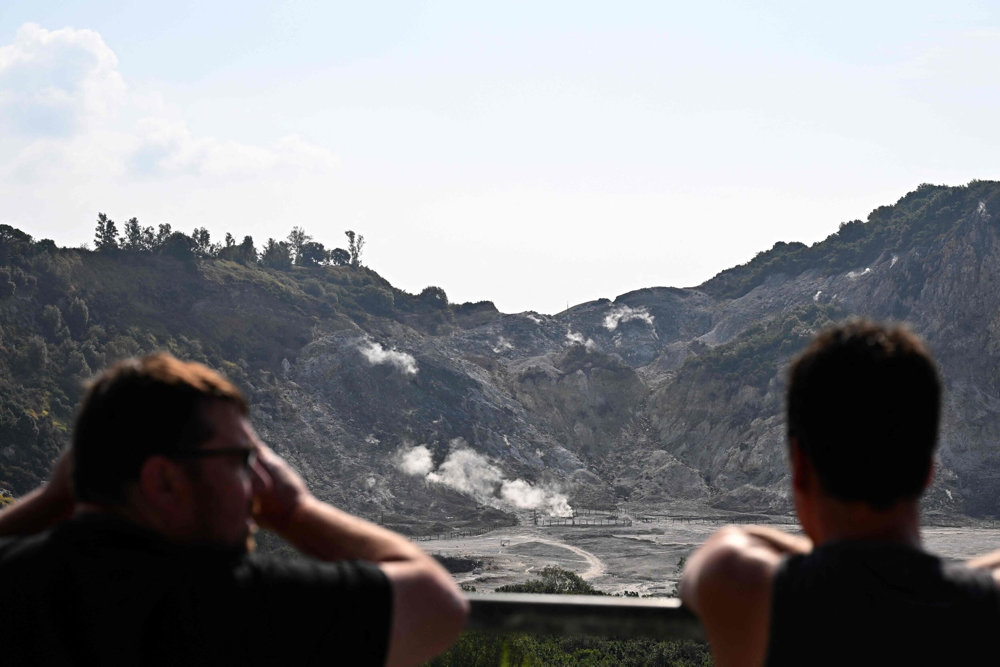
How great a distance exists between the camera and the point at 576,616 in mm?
2273

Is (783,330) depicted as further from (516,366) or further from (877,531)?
(877,531)

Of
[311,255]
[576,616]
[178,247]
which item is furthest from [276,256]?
[576,616]

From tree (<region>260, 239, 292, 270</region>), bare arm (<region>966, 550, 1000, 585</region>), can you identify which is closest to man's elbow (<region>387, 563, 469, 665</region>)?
bare arm (<region>966, 550, 1000, 585</region>)

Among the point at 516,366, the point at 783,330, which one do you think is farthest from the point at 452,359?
the point at 783,330

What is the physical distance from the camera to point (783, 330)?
293ft

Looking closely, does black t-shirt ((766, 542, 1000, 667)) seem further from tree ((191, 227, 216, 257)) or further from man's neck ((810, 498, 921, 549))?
tree ((191, 227, 216, 257))

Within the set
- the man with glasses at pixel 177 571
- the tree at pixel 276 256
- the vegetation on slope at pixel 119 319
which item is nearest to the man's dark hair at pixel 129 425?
the man with glasses at pixel 177 571

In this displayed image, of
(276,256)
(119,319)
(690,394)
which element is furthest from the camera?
(276,256)

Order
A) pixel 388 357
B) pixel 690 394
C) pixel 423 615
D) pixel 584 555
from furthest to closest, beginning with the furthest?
pixel 690 394
pixel 388 357
pixel 584 555
pixel 423 615

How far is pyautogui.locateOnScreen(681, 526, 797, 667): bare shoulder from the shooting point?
1.71 m

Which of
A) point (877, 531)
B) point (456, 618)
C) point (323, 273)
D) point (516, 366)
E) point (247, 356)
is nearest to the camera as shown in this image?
point (877, 531)

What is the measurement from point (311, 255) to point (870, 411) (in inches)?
4884

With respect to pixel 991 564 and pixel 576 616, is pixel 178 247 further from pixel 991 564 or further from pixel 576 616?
pixel 991 564

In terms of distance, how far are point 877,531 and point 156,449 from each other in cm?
121
